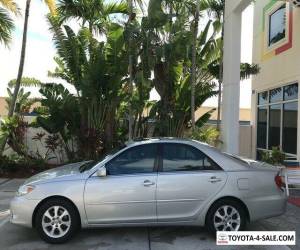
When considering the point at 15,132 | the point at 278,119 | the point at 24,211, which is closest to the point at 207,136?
the point at 278,119

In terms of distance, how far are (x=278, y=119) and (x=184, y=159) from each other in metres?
10.3

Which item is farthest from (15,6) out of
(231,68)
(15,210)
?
(15,210)

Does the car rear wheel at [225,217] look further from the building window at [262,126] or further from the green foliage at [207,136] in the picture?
the building window at [262,126]

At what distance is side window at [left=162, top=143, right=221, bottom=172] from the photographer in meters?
6.66

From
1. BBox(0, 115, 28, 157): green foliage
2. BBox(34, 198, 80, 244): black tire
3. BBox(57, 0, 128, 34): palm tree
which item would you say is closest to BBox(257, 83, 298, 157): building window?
BBox(57, 0, 128, 34): palm tree

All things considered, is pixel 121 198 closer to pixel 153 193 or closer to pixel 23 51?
pixel 153 193

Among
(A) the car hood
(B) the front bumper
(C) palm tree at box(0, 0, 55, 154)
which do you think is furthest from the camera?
(C) palm tree at box(0, 0, 55, 154)

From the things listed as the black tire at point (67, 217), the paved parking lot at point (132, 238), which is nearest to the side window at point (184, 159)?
the paved parking lot at point (132, 238)

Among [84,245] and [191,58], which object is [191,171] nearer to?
[84,245]

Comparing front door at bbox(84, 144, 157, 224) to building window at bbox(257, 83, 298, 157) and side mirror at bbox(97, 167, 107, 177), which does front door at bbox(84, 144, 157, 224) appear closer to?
side mirror at bbox(97, 167, 107, 177)

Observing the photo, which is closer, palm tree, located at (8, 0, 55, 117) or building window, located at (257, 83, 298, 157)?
palm tree, located at (8, 0, 55, 117)

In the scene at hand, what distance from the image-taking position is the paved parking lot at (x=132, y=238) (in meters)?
6.23

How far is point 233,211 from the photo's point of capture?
6.59 metres

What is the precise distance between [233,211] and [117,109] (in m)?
8.36
